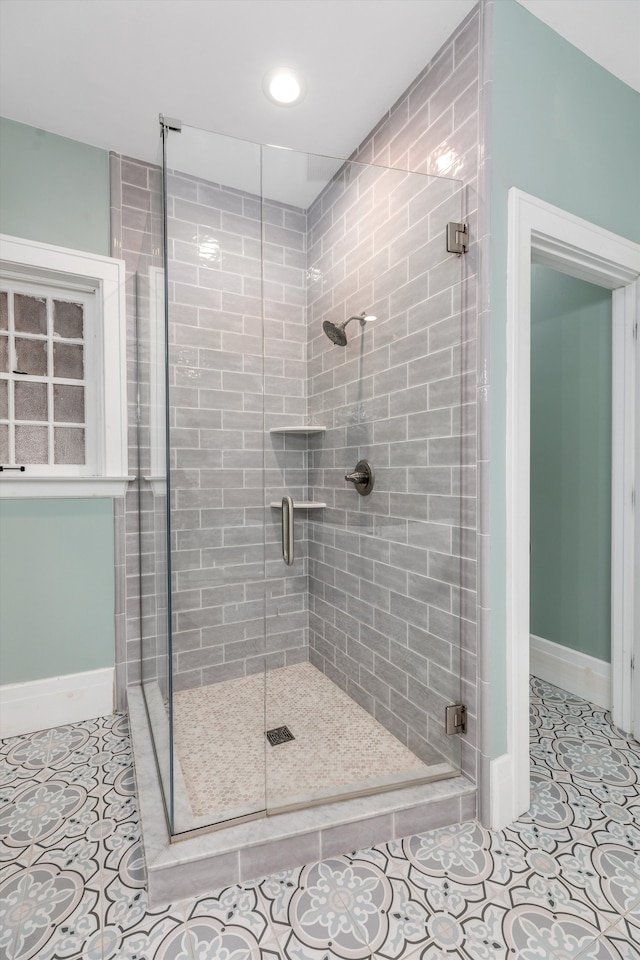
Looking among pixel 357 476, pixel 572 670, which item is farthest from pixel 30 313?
pixel 572 670

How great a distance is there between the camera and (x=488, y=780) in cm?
142

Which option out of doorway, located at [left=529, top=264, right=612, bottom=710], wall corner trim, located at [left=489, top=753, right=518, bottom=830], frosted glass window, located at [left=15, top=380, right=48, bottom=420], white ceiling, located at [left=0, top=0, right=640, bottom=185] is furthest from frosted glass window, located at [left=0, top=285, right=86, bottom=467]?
doorway, located at [left=529, top=264, right=612, bottom=710]

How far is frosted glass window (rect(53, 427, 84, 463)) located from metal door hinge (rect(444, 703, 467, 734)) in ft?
6.30

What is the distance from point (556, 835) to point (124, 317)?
2.60 metres

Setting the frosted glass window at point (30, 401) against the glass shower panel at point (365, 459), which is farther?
the frosted glass window at point (30, 401)

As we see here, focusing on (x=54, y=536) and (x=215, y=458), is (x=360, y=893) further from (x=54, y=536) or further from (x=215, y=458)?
(x=54, y=536)

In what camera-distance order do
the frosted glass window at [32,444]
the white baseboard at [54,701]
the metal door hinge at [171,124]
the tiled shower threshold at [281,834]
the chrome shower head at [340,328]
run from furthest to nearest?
the frosted glass window at [32,444]
the white baseboard at [54,701]
the chrome shower head at [340,328]
the metal door hinge at [171,124]
the tiled shower threshold at [281,834]

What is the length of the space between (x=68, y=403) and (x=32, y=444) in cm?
25

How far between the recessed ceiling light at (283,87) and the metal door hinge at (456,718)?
7.79ft

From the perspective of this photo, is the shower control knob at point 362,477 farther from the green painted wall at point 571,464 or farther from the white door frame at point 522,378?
the green painted wall at point 571,464

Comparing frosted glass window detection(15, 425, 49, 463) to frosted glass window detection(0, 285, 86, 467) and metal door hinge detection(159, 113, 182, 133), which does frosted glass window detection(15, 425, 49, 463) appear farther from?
metal door hinge detection(159, 113, 182, 133)

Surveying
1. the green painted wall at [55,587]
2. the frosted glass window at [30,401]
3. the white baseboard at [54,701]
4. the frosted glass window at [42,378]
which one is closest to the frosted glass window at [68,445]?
the frosted glass window at [42,378]

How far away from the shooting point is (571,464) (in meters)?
2.34

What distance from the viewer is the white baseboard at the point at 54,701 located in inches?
77.3
